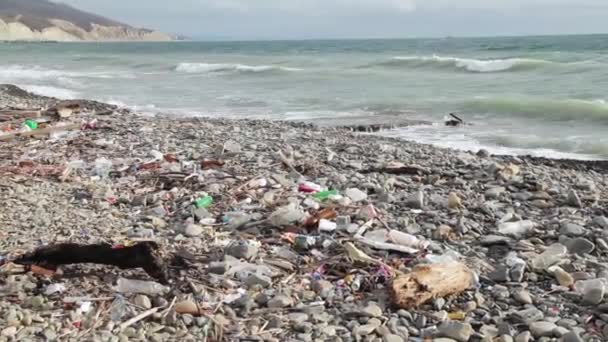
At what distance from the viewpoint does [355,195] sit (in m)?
6.21

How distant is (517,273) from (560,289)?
0.95 ft

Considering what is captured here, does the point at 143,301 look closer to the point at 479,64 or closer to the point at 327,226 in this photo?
the point at 327,226

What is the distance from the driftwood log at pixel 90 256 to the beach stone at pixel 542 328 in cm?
230

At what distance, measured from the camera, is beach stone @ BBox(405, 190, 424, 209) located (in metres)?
5.97

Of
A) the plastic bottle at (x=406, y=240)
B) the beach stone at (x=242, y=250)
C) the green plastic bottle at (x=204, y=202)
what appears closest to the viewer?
the beach stone at (x=242, y=250)

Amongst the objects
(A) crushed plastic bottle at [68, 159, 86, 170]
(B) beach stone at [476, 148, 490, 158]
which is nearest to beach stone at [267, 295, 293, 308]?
(A) crushed plastic bottle at [68, 159, 86, 170]

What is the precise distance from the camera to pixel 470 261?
459 centimetres

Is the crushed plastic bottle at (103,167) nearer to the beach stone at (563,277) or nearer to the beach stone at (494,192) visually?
the beach stone at (494,192)

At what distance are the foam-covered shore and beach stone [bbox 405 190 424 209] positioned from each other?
19mm

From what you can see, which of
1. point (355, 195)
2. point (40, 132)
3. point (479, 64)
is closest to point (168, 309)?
point (355, 195)

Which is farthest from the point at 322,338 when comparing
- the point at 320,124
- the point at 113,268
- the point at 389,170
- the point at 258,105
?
the point at 258,105

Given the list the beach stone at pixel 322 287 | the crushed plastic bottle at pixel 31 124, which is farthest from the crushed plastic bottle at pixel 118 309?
the crushed plastic bottle at pixel 31 124

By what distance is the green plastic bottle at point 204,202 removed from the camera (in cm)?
578

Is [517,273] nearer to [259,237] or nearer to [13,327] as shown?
[259,237]
